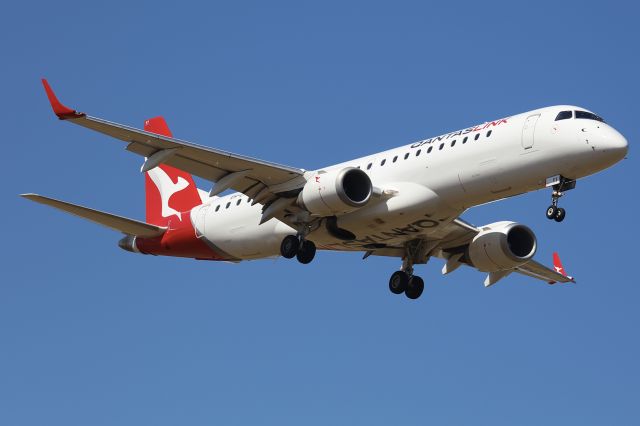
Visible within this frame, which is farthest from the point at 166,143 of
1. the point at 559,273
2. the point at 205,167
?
the point at 559,273

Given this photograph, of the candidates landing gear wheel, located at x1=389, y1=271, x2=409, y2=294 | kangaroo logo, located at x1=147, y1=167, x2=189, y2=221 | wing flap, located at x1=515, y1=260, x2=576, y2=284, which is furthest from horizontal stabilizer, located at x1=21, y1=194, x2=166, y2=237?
wing flap, located at x1=515, y1=260, x2=576, y2=284

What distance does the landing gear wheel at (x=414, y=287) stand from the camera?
45.2 m

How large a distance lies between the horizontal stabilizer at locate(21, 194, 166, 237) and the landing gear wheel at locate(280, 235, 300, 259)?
6.41 m

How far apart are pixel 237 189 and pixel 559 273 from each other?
1379 cm

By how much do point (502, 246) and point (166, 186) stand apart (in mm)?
13382

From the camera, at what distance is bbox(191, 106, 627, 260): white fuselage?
37906 mm

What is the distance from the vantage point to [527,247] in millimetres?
44562

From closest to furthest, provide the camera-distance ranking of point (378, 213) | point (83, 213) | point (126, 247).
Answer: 1. point (378, 213)
2. point (83, 213)
3. point (126, 247)

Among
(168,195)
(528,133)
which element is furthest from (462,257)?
(168,195)

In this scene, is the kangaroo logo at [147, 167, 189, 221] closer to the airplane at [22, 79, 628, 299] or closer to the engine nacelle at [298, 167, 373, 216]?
the airplane at [22, 79, 628, 299]

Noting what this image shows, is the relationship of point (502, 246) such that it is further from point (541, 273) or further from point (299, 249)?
point (299, 249)

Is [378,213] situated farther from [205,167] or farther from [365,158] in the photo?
[205,167]

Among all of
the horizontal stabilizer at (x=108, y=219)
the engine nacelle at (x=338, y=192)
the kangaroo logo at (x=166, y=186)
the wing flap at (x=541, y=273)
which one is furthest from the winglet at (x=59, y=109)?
the wing flap at (x=541, y=273)

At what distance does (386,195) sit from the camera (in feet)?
131
